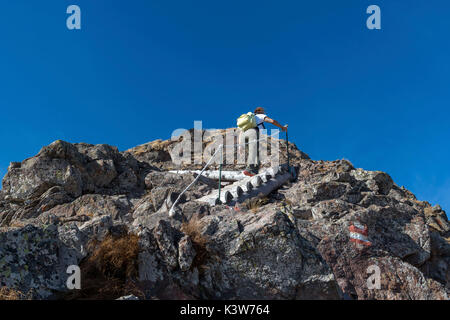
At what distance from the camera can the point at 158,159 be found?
26.0 m

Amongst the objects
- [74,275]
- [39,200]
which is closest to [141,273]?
[74,275]

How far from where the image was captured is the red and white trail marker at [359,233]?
8616 millimetres

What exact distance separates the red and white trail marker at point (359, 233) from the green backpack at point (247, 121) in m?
7.84

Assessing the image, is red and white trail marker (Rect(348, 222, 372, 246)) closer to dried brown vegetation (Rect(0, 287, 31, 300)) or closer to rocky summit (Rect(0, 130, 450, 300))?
rocky summit (Rect(0, 130, 450, 300))

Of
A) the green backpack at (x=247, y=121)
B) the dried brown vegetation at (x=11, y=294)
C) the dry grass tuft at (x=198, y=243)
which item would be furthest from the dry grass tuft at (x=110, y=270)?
the green backpack at (x=247, y=121)

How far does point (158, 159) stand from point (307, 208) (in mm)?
16586

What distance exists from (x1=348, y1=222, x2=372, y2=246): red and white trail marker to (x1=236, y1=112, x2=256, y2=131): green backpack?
784 centimetres

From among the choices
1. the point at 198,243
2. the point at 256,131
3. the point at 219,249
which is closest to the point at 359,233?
the point at 219,249

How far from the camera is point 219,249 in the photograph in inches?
252

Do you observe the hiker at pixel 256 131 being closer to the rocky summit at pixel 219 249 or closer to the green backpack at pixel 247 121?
the green backpack at pixel 247 121

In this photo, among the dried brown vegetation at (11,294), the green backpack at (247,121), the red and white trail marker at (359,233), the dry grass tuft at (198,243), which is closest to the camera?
the dried brown vegetation at (11,294)

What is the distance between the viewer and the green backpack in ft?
52.5
